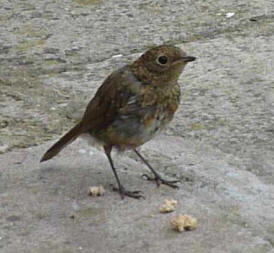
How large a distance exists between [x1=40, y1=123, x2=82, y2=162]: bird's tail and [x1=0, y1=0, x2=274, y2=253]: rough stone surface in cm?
7

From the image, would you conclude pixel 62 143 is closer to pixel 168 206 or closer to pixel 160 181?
pixel 160 181

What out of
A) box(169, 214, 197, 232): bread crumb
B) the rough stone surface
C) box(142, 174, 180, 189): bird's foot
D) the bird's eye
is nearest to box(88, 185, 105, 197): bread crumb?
the rough stone surface

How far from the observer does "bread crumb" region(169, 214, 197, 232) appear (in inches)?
142

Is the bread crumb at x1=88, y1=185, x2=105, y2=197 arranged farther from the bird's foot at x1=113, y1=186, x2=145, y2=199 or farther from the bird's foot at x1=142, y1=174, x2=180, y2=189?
the bird's foot at x1=142, y1=174, x2=180, y2=189

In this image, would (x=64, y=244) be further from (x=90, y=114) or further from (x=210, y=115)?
(x=210, y=115)

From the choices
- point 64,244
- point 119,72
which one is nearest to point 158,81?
point 119,72

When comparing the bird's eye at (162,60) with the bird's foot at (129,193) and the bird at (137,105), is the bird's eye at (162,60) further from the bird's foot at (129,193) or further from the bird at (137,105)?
the bird's foot at (129,193)

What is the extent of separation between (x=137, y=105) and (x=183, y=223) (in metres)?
0.63

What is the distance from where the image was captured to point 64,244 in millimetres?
3570

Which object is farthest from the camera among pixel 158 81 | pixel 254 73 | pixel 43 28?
pixel 43 28

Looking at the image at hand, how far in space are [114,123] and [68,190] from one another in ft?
1.12

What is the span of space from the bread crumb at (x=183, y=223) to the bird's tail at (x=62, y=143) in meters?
0.69

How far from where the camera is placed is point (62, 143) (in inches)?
162

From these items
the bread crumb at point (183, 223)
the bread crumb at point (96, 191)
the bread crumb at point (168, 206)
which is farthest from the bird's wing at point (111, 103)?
the bread crumb at point (183, 223)
